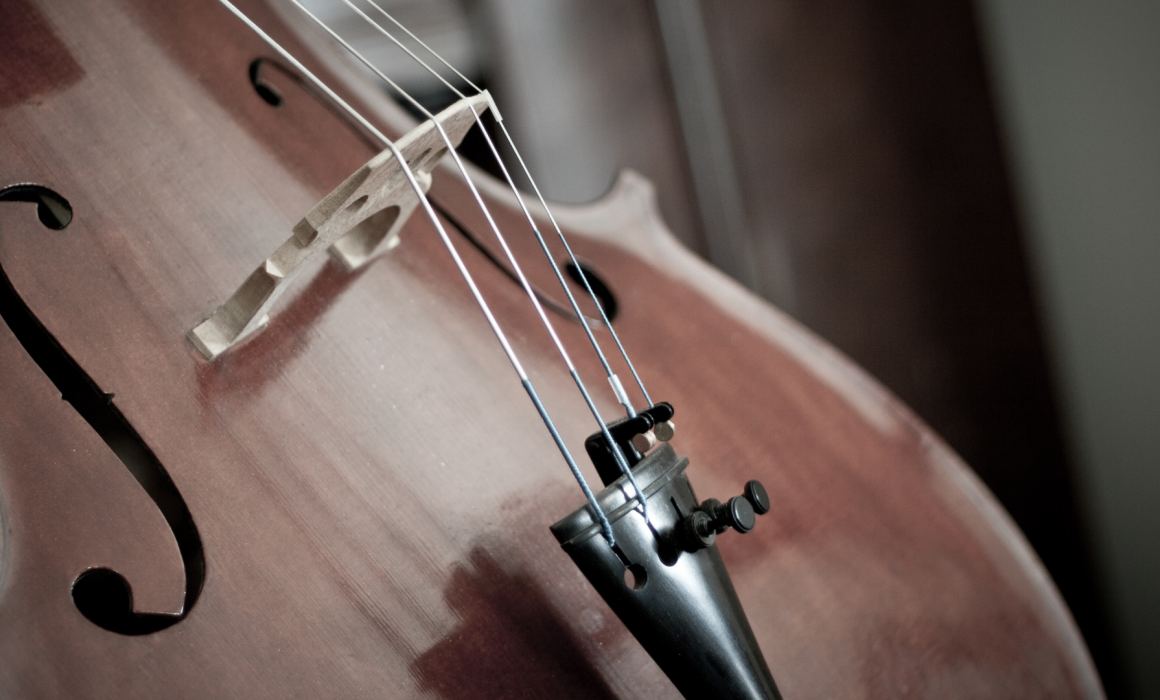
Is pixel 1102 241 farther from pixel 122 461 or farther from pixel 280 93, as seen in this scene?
pixel 122 461

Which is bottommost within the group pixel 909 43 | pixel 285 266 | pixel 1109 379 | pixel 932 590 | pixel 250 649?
pixel 1109 379

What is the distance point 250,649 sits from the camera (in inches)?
15.3

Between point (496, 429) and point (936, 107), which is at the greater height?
point (496, 429)

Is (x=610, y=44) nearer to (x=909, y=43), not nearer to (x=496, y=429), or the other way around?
(x=909, y=43)

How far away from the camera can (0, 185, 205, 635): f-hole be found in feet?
1.25

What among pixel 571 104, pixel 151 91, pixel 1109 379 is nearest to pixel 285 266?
pixel 151 91

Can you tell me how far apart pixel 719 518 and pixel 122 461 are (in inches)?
12.8

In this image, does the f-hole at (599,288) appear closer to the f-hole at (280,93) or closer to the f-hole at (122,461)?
the f-hole at (280,93)

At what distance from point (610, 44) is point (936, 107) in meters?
0.53

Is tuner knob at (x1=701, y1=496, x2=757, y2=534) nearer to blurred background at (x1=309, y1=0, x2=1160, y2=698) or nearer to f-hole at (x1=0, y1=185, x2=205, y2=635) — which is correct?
f-hole at (x1=0, y1=185, x2=205, y2=635)

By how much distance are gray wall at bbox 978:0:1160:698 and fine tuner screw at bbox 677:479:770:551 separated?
0.87 m

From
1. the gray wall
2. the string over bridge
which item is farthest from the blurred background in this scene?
the string over bridge

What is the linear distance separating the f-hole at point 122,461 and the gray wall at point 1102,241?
3.55 feet

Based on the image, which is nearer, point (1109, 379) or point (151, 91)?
point (151, 91)
